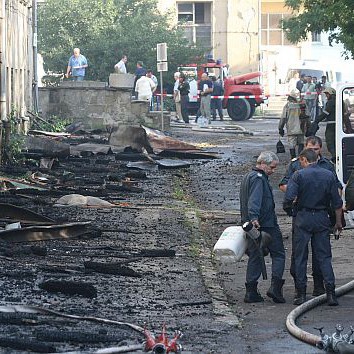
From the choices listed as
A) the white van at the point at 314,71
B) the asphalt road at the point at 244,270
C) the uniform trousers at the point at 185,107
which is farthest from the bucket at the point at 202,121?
the asphalt road at the point at 244,270

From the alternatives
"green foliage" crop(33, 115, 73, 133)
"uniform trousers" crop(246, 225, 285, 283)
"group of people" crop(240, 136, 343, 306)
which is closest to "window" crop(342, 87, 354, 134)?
"group of people" crop(240, 136, 343, 306)

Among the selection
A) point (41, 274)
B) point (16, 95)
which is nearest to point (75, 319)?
point (41, 274)

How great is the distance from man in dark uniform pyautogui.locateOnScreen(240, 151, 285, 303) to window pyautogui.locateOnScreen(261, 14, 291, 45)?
6362 centimetres

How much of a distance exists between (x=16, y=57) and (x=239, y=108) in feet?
63.1

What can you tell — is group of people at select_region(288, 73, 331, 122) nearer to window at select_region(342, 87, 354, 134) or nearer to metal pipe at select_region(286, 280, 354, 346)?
window at select_region(342, 87, 354, 134)

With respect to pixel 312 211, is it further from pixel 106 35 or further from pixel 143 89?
pixel 106 35

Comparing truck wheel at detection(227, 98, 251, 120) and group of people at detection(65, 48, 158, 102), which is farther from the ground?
group of people at detection(65, 48, 158, 102)

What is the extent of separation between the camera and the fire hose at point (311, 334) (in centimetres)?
976

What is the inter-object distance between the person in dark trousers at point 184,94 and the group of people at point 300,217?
35069 mm

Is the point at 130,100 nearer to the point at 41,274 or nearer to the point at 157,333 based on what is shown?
the point at 41,274

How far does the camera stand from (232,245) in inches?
494

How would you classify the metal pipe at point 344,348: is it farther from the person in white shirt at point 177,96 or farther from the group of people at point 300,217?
the person in white shirt at point 177,96

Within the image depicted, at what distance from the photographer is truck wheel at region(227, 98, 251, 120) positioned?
52.1 meters

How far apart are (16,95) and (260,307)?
21.4m
